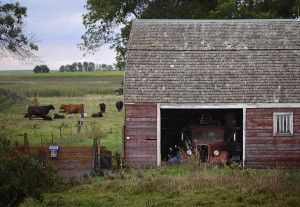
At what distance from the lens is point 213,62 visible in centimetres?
2536

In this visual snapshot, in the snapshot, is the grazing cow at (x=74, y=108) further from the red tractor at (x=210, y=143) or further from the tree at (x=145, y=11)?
the red tractor at (x=210, y=143)

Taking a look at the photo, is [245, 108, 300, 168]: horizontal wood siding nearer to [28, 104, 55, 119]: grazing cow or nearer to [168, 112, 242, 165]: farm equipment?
[168, 112, 242, 165]: farm equipment

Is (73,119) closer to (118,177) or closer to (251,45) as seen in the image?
(251,45)

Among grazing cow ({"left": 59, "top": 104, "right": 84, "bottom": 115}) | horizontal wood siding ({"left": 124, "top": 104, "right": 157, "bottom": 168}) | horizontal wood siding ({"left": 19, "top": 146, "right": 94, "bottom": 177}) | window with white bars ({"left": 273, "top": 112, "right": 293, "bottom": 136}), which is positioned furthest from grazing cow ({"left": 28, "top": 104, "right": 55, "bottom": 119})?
window with white bars ({"left": 273, "top": 112, "right": 293, "bottom": 136})

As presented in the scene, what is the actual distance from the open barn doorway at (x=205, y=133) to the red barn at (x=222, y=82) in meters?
0.12

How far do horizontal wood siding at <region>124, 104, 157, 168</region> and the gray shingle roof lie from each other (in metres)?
0.41

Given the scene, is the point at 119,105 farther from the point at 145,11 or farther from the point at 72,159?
the point at 72,159

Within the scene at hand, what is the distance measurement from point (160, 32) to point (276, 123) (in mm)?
6550

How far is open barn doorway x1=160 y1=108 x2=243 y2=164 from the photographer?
24438 millimetres

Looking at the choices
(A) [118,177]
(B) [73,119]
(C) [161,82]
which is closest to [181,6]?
(B) [73,119]

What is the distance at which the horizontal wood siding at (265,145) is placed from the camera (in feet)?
78.7

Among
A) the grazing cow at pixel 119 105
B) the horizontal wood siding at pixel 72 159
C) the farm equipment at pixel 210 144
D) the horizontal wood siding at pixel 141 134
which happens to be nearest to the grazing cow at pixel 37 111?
the grazing cow at pixel 119 105

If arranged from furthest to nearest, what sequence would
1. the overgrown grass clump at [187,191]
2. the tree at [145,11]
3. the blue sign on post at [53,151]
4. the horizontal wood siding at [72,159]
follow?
1. the tree at [145,11]
2. the horizontal wood siding at [72,159]
3. the blue sign on post at [53,151]
4. the overgrown grass clump at [187,191]

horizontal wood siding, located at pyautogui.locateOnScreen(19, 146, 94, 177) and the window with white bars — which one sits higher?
the window with white bars
